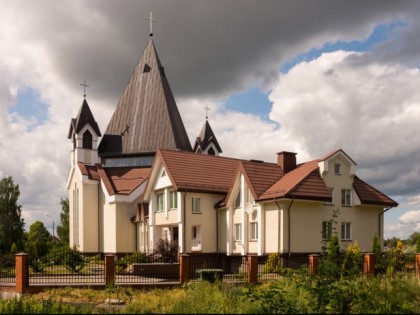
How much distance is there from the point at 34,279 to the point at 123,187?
56.6 feet

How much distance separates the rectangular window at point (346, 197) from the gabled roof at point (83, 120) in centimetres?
2029

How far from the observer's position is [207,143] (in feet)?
149

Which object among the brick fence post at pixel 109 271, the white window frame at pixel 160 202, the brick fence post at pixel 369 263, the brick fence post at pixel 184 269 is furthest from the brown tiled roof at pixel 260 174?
the brick fence post at pixel 109 271

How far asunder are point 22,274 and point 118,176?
70.6 feet

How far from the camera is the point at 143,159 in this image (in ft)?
133

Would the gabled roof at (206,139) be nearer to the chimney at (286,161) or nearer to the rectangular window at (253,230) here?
the chimney at (286,161)

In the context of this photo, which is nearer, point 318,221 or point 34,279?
point 34,279

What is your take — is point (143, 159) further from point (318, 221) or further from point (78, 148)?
point (318, 221)

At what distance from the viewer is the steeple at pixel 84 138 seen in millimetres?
40688

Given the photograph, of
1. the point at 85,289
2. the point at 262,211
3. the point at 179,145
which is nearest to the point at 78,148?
the point at 179,145

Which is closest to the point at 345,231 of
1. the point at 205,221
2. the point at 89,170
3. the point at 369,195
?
the point at 369,195

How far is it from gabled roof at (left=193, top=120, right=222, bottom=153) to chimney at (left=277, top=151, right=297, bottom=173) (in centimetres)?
1525

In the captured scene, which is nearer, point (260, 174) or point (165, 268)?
point (165, 268)

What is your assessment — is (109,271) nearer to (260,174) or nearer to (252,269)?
(252,269)
